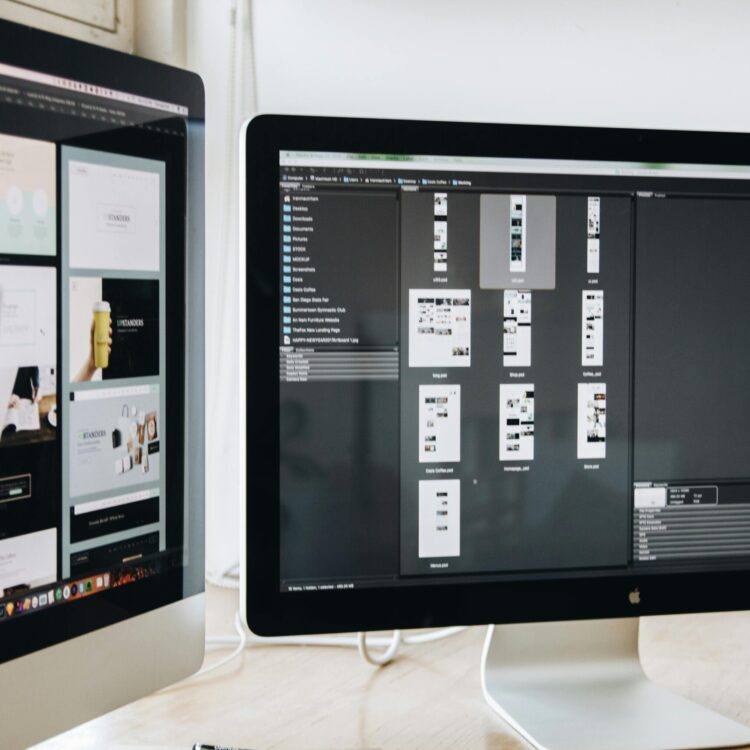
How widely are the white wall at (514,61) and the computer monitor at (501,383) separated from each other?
45cm

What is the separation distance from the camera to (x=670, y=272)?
0.75 metres

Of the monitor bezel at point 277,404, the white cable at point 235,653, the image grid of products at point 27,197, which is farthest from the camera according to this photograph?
the white cable at point 235,653

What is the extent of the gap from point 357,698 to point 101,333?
42 centimetres

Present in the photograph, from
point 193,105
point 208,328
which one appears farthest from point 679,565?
point 208,328

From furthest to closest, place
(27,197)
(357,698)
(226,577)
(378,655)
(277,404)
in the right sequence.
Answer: (226,577)
(378,655)
(357,698)
(277,404)
(27,197)

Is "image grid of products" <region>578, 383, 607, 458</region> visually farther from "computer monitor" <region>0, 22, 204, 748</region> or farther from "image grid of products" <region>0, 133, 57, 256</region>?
"image grid of products" <region>0, 133, 57, 256</region>

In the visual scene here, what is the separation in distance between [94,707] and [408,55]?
895 mm

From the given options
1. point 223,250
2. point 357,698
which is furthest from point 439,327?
point 223,250

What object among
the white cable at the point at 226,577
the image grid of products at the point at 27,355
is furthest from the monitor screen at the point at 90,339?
the white cable at the point at 226,577

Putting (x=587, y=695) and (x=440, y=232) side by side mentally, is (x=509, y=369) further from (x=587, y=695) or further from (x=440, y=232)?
(x=587, y=695)

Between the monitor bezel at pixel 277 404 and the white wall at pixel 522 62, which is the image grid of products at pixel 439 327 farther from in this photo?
the white wall at pixel 522 62

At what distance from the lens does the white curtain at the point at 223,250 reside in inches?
47.5

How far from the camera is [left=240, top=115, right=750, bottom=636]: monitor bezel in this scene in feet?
2.29

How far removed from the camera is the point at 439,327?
722mm
